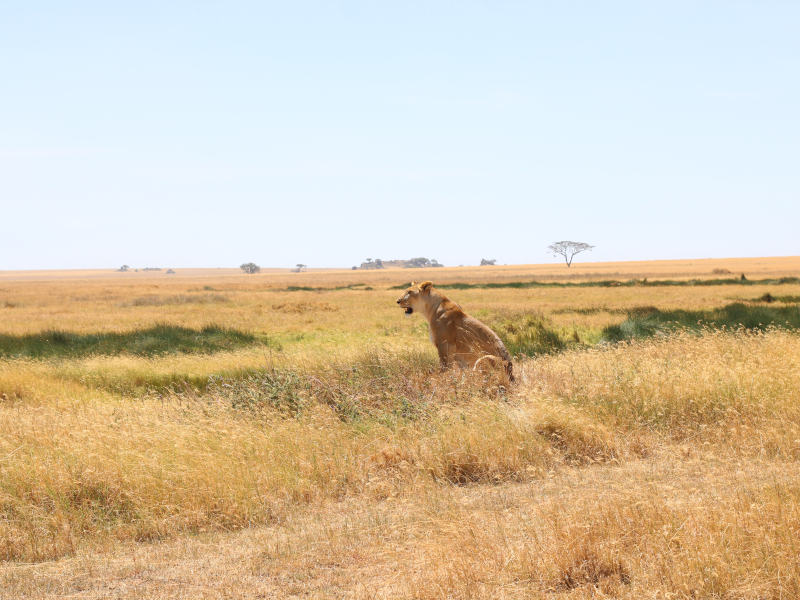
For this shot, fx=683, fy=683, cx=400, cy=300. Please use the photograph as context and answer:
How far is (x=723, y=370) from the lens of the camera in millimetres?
10617

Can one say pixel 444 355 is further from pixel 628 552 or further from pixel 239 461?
pixel 628 552

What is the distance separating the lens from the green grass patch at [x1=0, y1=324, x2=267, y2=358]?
2262 centimetres

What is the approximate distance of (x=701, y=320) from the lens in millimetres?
25172

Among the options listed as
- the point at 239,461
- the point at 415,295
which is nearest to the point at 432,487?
the point at 239,461

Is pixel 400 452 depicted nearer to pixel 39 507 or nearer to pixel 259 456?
pixel 259 456

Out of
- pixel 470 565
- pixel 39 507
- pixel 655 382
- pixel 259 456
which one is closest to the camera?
pixel 470 565

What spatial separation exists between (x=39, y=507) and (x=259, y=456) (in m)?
2.27

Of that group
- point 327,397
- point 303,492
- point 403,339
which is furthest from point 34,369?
point 303,492

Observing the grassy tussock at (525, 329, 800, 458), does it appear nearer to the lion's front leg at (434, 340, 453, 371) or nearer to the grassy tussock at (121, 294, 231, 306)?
the lion's front leg at (434, 340, 453, 371)

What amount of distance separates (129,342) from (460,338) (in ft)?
56.3

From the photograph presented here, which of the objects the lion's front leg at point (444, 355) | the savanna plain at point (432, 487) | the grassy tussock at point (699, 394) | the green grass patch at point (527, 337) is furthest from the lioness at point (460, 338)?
the green grass patch at point (527, 337)

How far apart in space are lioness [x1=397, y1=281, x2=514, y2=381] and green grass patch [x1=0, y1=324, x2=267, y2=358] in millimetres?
11711

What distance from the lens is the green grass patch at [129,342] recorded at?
22625 millimetres

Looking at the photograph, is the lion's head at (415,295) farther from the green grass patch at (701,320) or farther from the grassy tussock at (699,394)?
the green grass patch at (701,320)
